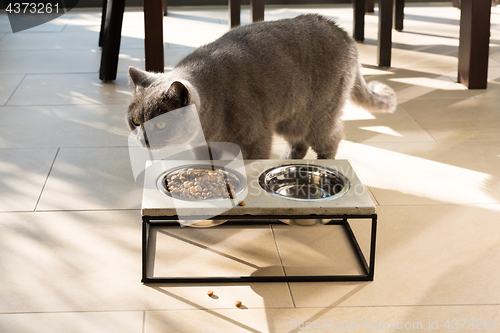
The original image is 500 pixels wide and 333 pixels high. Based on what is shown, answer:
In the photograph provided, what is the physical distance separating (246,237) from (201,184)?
0.35 meters

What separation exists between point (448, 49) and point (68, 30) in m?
3.49

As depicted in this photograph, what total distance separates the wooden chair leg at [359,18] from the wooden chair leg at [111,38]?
195 cm

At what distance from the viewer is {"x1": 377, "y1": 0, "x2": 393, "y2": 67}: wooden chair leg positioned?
11.7 feet

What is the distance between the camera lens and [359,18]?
4.23 meters

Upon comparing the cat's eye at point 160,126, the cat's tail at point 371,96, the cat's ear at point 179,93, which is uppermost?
the cat's ear at point 179,93

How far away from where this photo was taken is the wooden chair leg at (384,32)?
3.55 meters

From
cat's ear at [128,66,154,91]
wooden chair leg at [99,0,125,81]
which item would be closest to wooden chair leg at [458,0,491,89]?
wooden chair leg at [99,0,125,81]

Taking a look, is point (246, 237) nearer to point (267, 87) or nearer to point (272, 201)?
point (272, 201)

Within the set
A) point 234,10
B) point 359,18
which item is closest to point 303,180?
point 234,10

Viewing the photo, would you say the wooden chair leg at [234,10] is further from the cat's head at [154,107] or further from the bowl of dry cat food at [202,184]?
the bowl of dry cat food at [202,184]

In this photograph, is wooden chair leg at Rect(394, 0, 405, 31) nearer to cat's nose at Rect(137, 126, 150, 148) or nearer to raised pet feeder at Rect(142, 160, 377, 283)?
raised pet feeder at Rect(142, 160, 377, 283)

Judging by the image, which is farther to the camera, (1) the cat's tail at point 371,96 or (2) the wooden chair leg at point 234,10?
(2) the wooden chair leg at point 234,10

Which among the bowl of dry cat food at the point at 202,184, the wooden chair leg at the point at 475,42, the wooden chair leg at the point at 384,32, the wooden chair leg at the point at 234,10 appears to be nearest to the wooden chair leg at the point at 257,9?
the wooden chair leg at the point at 234,10

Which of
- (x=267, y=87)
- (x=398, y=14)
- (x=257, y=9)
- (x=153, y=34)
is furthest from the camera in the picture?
(x=398, y=14)
